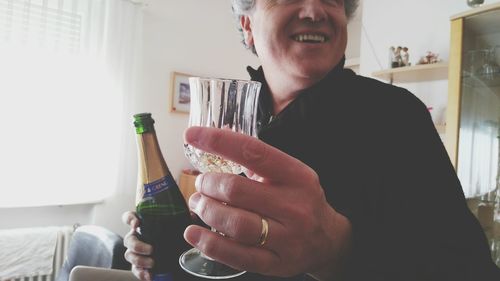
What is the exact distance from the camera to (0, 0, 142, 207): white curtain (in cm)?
220

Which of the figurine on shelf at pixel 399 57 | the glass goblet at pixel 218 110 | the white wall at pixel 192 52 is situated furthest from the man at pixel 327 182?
the white wall at pixel 192 52

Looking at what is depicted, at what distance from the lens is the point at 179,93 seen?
3.04 meters

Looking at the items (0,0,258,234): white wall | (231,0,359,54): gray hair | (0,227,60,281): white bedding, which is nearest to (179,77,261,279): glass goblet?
(231,0,359,54): gray hair

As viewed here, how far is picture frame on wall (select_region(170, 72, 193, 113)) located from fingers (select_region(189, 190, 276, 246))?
277cm

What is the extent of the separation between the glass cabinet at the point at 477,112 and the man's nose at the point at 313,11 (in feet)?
3.94

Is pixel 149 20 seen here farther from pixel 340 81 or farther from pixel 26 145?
pixel 340 81

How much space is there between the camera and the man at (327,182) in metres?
0.33

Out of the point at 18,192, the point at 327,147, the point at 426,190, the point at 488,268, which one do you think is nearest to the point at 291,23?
the point at 327,147

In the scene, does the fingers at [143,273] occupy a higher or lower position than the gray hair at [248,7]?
lower

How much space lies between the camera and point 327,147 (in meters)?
0.68

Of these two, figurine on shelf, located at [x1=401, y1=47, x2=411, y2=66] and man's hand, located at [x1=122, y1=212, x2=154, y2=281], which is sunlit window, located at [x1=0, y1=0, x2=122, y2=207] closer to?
man's hand, located at [x1=122, y1=212, x2=154, y2=281]

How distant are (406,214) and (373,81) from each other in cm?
32

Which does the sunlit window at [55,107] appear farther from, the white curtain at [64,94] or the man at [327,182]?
the man at [327,182]

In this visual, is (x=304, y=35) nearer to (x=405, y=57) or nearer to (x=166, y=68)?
(x=405, y=57)
